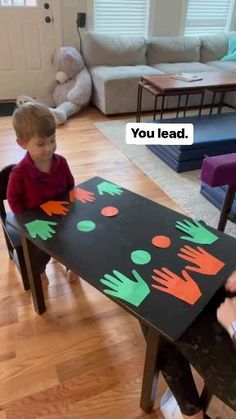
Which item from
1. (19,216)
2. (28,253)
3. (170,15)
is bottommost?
(28,253)

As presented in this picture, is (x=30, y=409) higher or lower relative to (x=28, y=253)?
lower

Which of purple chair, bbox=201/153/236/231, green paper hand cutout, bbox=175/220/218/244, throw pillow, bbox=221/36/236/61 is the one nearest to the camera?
green paper hand cutout, bbox=175/220/218/244

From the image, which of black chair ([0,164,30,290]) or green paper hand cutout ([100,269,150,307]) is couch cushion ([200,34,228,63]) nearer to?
black chair ([0,164,30,290])

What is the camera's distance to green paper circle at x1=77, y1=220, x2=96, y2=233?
106 cm

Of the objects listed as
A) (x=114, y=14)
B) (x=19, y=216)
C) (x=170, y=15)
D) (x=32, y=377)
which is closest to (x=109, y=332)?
(x=32, y=377)

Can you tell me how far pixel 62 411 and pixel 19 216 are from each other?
0.66m

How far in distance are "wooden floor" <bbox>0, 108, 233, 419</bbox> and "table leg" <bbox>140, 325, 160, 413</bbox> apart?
0.05m

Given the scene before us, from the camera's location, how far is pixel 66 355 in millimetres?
1214

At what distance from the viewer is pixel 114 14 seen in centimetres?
385

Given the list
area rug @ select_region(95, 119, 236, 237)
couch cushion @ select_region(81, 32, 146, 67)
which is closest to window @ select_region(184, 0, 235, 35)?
couch cushion @ select_region(81, 32, 146, 67)

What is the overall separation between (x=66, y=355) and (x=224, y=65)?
3.86 m

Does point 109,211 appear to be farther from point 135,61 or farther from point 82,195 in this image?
point 135,61

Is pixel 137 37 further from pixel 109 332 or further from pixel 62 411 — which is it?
pixel 62 411

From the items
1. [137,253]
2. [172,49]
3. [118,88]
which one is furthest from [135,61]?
[137,253]
